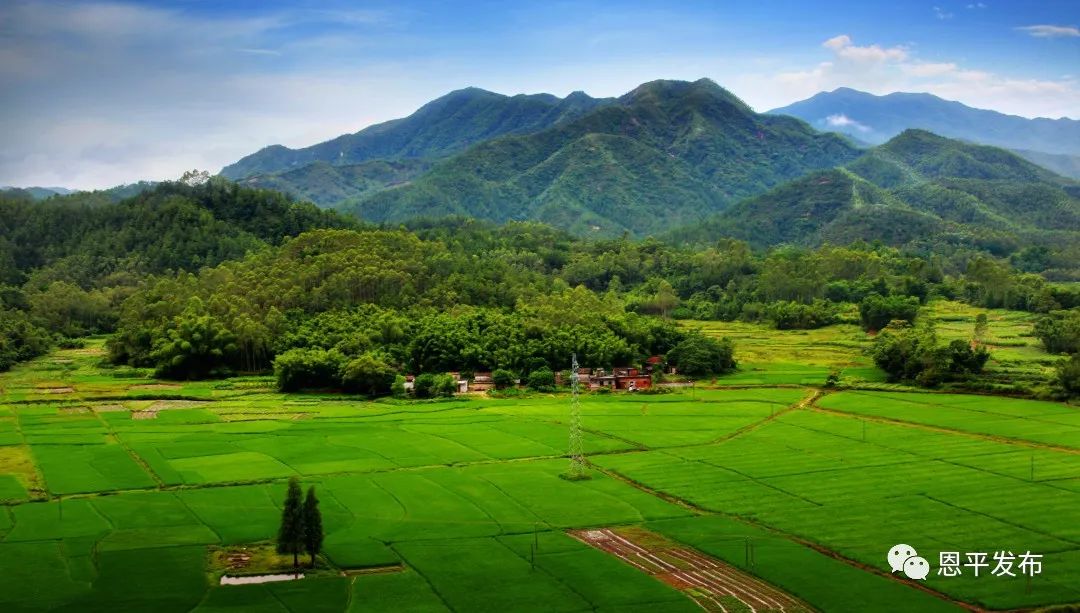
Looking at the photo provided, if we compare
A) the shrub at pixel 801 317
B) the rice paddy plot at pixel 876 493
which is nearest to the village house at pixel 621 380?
the rice paddy plot at pixel 876 493

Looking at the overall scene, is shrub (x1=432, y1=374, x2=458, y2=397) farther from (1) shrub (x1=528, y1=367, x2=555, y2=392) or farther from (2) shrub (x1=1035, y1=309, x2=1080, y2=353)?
(2) shrub (x1=1035, y1=309, x2=1080, y2=353)

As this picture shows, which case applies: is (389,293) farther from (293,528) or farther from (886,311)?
(293,528)

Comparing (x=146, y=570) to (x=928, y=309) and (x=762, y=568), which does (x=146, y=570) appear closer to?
(x=762, y=568)

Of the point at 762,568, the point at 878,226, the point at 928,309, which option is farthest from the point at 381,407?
the point at 878,226

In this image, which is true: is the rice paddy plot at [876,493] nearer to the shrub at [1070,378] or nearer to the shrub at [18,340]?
the shrub at [1070,378]

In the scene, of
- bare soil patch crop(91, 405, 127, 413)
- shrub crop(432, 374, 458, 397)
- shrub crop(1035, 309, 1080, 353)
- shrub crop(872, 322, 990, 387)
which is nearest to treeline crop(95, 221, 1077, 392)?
shrub crop(432, 374, 458, 397)
